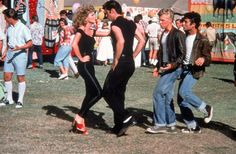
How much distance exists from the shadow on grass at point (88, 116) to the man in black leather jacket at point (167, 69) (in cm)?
91

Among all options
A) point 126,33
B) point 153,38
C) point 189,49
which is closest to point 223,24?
point 153,38

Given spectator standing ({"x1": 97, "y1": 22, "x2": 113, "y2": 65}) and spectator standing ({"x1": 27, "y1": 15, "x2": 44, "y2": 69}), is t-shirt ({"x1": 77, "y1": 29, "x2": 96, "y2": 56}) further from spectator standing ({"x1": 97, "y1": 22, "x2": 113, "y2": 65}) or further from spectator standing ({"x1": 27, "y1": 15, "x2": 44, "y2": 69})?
spectator standing ({"x1": 97, "y1": 22, "x2": 113, "y2": 65})

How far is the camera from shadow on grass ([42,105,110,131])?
8.77 meters

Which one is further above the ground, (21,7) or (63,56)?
(21,7)

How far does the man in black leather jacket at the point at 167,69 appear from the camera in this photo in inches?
313

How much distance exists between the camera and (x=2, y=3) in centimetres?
1820

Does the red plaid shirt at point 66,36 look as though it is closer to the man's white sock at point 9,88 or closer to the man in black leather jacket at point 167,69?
the man's white sock at point 9,88

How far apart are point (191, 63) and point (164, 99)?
68cm

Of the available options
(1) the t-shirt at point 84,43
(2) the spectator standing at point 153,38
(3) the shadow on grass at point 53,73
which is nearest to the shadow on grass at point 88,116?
(1) the t-shirt at point 84,43

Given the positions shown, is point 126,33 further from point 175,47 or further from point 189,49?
point 189,49

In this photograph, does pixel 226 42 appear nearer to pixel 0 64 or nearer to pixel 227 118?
pixel 0 64

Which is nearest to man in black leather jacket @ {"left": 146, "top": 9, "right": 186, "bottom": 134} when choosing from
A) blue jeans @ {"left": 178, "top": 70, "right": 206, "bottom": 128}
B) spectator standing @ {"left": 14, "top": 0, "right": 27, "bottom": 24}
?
blue jeans @ {"left": 178, "top": 70, "right": 206, "bottom": 128}

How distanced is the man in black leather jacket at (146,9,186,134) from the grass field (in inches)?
10.6

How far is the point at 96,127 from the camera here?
8.59 meters
